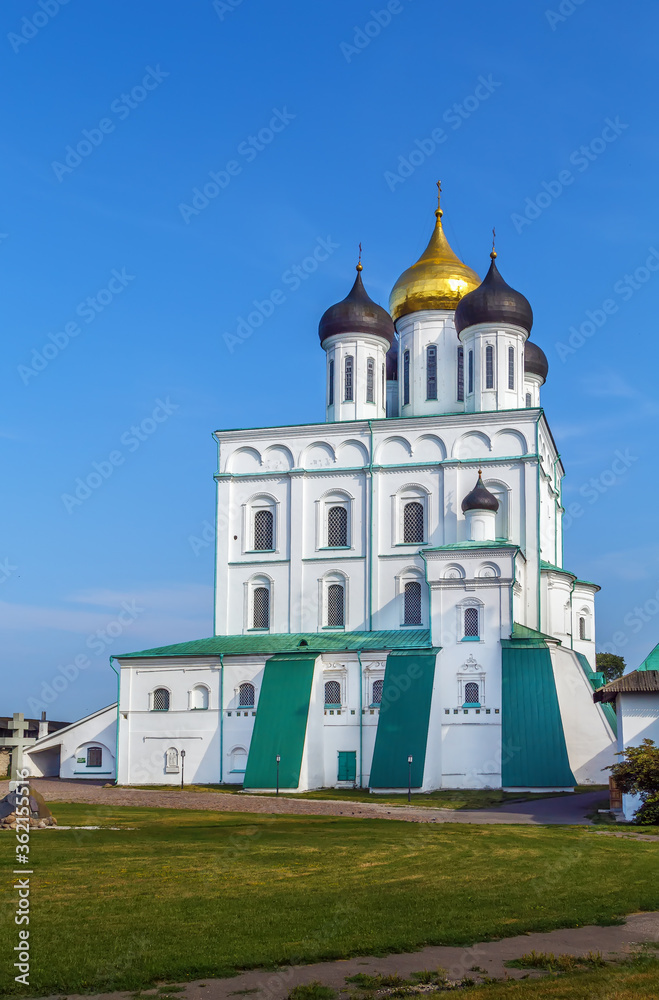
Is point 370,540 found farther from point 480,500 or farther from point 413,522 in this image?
point 480,500

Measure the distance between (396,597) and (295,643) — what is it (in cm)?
393

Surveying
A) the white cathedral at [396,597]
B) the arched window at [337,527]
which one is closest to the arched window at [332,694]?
the white cathedral at [396,597]

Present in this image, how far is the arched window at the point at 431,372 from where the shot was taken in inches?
1646

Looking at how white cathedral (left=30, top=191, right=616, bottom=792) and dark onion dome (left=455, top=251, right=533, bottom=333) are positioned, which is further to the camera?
dark onion dome (left=455, top=251, right=533, bottom=333)

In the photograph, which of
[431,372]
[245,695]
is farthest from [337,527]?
[431,372]

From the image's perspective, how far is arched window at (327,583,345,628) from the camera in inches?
1518

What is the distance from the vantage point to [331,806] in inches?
1061

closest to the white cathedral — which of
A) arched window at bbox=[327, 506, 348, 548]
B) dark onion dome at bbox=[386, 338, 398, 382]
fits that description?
arched window at bbox=[327, 506, 348, 548]

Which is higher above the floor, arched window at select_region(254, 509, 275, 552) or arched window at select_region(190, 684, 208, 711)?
arched window at select_region(254, 509, 275, 552)

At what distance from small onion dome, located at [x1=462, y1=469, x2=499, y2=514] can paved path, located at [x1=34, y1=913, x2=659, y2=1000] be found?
88.1ft

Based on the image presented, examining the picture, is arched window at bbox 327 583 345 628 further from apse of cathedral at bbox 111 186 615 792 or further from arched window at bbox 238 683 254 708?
arched window at bbox 238 683 254 708

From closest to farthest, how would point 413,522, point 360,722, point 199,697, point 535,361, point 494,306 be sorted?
1. point 360,722
2. point 199,697
3. point 413,522
4. point 494,306
5. point 535,361

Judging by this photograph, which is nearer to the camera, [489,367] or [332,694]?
[332,694]

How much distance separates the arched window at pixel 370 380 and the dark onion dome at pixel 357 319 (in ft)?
3.69
